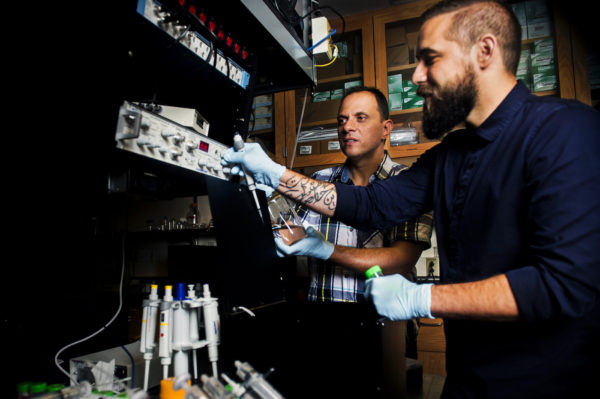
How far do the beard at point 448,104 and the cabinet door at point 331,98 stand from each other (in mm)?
1554

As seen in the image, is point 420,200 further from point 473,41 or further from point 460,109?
point 473,41

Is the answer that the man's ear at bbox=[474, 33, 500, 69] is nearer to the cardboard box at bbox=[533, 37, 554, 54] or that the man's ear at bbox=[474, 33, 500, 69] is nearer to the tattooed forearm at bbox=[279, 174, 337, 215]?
the tattooed forearm at bbox=[279, 174, 337, 215]

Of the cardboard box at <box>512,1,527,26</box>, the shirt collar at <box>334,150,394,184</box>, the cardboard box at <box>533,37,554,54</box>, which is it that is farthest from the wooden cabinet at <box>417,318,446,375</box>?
the cardboard box at <box>512,1,527,26</box>

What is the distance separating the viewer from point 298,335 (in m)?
1.01

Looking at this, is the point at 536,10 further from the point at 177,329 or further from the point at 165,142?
the point at 177,329

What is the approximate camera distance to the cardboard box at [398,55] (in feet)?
8.24

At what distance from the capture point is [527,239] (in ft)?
2.56

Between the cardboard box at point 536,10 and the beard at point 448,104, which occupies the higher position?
the cardboard box at point 536,10

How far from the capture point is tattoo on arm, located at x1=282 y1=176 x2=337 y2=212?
1063mm

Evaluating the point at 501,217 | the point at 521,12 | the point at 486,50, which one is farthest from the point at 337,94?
the point at 501,217

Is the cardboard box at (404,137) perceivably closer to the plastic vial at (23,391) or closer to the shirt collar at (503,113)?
the shirt collar at (503,113)

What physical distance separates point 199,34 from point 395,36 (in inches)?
79.7

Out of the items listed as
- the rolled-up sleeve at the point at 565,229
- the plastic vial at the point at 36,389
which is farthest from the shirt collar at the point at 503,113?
the plastic vial at the point at 36,389

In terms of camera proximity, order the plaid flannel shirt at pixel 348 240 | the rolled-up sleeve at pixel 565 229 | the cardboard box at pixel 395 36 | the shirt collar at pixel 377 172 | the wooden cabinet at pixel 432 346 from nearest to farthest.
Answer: the rolled-up sleeve at pixel 565 229 → the plaid flannel shirt at pixel 348 240 → the shirt collar at pixel 377 172 → the wooden cabinet at pixel 432 346 → the cardboard box at pixel 395 36
